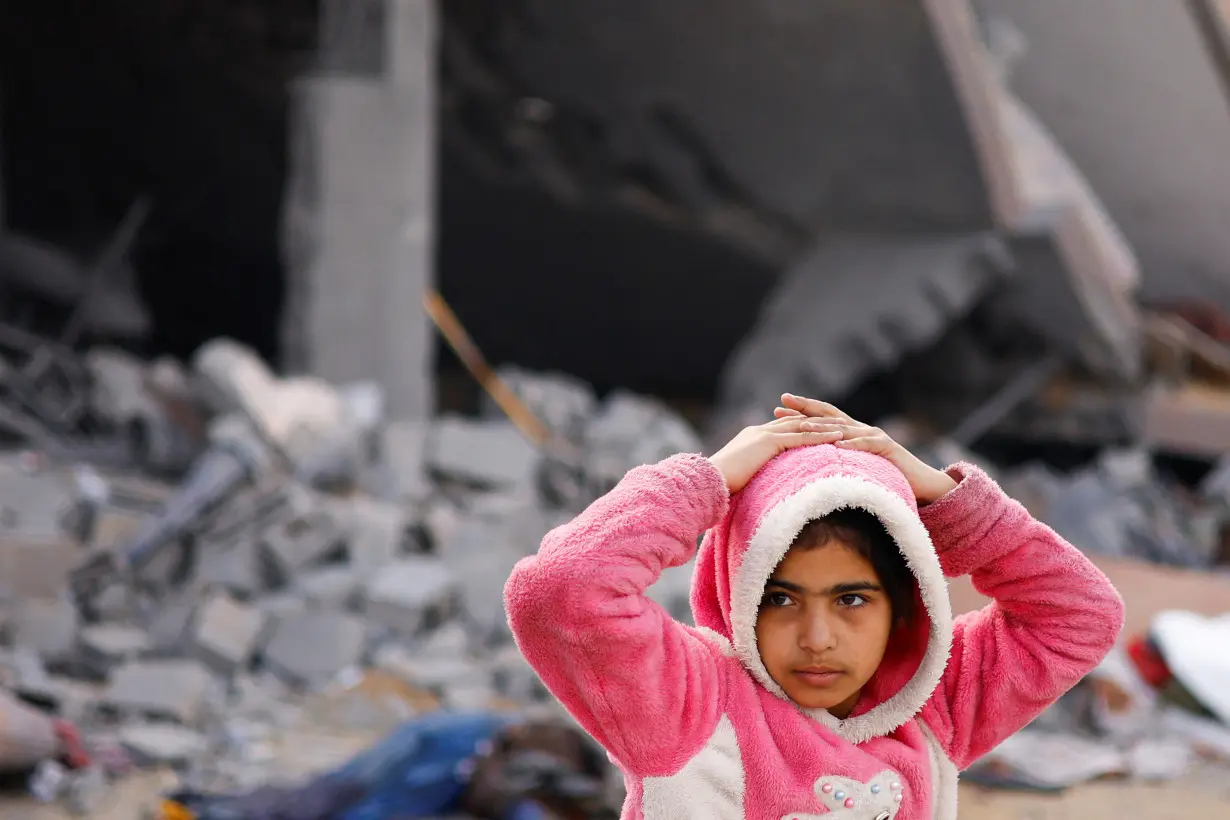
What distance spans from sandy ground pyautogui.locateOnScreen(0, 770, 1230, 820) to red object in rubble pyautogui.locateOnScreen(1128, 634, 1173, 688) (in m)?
0.73

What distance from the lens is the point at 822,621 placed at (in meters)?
1.69

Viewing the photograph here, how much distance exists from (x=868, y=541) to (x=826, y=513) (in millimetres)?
87

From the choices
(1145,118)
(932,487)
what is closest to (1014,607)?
(932,487)

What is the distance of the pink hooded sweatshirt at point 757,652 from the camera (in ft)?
A: 5.36

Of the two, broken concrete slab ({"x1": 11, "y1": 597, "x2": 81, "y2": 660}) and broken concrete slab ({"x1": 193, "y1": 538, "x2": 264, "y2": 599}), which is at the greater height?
broken concrete slab ({"x1": 193, "y1": 538, "x2": 264, "y2": 599})

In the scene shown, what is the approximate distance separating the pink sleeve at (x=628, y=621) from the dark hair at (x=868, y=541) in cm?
13

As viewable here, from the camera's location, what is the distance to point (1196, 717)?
5.84 m

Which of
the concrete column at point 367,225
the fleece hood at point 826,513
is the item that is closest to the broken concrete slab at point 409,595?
the concrete column at point 367,225

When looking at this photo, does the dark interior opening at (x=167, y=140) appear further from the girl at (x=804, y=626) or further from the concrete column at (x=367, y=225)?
the girl at (x=804, y=626)

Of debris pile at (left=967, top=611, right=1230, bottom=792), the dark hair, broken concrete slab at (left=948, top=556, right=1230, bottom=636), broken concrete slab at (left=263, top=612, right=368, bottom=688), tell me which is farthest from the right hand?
broken concrete slab at (left=948, top=556, right=1230, bottom=636)

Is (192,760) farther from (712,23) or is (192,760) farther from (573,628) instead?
(712,23)

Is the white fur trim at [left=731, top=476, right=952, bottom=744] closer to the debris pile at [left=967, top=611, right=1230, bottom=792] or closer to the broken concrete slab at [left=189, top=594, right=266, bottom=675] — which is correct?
the debris pile at [left=967, top=611, right=1230, bottom=792]

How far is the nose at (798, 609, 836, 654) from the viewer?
1675mm

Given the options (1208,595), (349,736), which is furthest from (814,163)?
(349,736)
